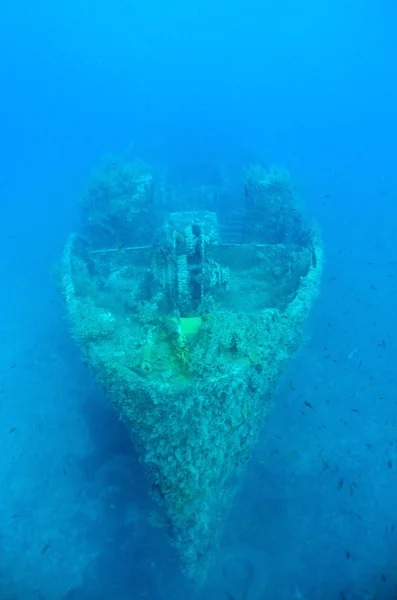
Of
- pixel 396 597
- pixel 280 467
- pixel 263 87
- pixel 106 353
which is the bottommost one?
pixel 396 597

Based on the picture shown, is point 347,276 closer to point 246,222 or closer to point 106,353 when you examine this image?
point 246,222

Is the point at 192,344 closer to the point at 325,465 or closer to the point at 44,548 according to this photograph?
the point at 325,465

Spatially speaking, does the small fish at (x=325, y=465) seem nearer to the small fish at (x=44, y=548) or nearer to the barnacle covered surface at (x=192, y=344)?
the barnacle covered surface at (x=192, y=344)

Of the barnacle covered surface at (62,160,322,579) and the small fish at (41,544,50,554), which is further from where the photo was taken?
the small fish at (41,544,50,554)

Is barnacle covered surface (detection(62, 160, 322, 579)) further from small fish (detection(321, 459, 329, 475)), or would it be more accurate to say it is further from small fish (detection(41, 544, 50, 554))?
small fish (detection(41, 544, 50, 554))

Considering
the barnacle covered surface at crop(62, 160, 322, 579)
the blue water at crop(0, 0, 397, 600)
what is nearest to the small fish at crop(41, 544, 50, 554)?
the blue water at crop(0, 0, 397, 600)

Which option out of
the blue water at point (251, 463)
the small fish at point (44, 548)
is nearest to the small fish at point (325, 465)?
the blue water at point (251, 463)

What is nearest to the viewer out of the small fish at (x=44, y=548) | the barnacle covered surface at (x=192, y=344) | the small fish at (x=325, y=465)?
the barnacle covered surface at (x=192, y=344)

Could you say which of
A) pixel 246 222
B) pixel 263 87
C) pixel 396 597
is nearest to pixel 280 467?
pixel 396 597

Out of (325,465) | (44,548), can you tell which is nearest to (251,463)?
(325,465)

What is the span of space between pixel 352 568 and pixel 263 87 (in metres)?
110

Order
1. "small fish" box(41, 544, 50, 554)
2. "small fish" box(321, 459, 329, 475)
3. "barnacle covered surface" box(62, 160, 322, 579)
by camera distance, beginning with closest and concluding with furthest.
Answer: "barnacle covered surface" box(62, 160, 322, 579) → "small fish" box(41, 544, 50, 554) → "small fish" box(321, 459, 329, 475)

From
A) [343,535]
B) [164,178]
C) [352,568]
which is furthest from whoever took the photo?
[164,178]

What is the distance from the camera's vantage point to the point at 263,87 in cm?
9894
